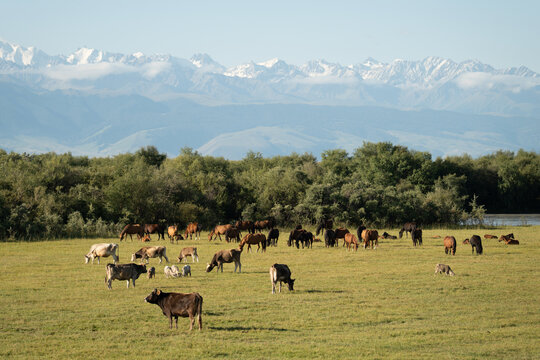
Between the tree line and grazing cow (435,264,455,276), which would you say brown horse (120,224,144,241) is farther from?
grazing cow (435,264,455,276)

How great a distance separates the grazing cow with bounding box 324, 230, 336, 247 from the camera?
1320 inches

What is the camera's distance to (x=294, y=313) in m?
15.8

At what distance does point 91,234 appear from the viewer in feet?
135

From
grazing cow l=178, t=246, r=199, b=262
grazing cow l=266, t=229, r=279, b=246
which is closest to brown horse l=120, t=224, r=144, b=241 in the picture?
grazing cow l=266, t=229, r=279, b=246

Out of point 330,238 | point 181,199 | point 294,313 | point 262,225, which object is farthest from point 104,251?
point 181,199

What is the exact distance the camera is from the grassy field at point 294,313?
41.3ft

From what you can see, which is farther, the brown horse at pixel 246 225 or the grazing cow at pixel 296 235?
the brown horse at pixel 246 225

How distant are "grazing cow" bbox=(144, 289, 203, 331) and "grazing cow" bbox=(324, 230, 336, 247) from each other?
2002 centimetres

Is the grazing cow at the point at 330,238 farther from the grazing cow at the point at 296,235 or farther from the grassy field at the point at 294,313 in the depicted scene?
the grassy field at the point at 294,313

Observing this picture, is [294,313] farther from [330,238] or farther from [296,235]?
[330,238]

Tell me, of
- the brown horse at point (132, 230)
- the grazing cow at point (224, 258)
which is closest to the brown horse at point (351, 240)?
the grazing cow at point (224, 258)

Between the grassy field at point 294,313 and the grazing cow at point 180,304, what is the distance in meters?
0.39

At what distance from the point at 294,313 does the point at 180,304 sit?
345cm

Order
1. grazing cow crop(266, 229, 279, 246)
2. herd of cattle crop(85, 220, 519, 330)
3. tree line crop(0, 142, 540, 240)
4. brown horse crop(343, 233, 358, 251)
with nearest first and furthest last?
1. herd of cattle crop(85, 220, 519, 330)
2. brown horse crop(343, 233, 358, 251)
3. grazing cow crop(266, 229, 279, 246)
4. tree line crop(0, 142, 540, 240)
